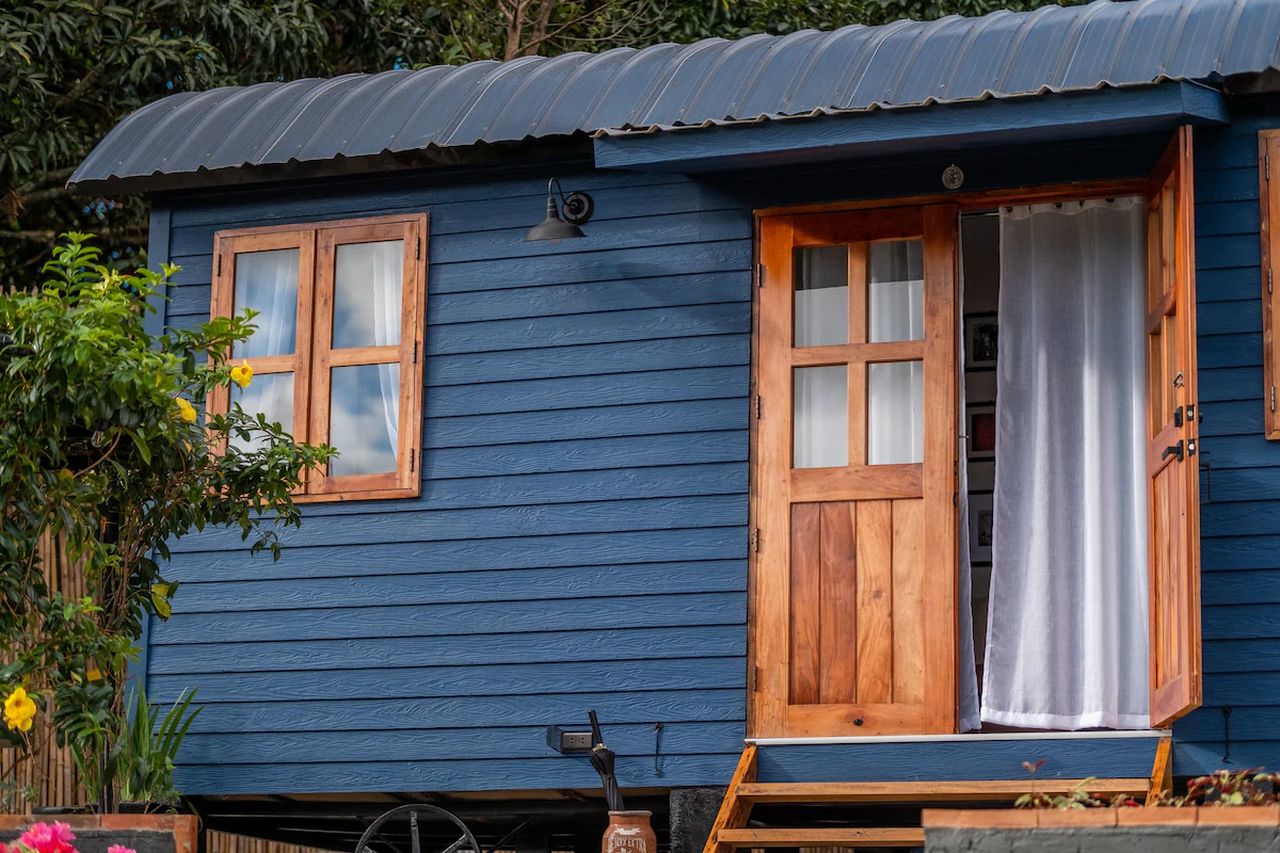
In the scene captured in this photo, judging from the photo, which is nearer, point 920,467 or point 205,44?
point 920,467

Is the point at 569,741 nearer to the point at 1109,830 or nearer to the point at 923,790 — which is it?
the point at 923,790

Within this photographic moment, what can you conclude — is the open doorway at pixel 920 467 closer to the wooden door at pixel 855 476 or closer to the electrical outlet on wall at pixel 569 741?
the wooden door at pixel 855 476

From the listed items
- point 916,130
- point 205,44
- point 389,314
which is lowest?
point 389,314

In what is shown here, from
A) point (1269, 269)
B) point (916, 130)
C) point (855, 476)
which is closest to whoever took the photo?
point (916, 130)

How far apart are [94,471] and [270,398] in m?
1.73

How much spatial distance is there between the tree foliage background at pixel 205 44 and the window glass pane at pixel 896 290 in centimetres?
692

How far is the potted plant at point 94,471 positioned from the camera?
6.42 m

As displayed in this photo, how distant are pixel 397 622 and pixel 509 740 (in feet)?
2.36

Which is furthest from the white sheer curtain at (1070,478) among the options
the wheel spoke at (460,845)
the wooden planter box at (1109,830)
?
the wooden planter box at (1109,830)

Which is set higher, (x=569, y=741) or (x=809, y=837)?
(x=569, y=741)

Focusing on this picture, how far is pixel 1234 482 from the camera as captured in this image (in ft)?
23.8

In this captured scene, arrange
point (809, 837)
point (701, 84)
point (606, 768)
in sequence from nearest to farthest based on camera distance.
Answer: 1. point (809, 837)
2. point (606, 768)
3. point (701, 84)

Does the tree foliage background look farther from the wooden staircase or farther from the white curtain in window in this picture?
the wooden staircase

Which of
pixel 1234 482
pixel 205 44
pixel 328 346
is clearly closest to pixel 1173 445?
→ pixel 1234 482
